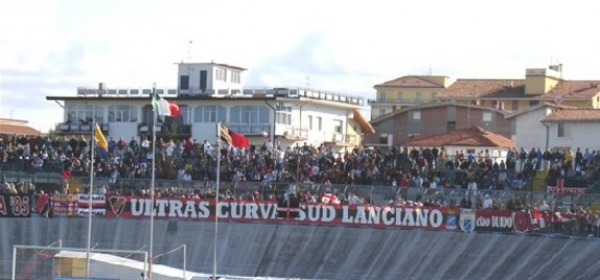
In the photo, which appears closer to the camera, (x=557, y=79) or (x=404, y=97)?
(x=557, y=79)

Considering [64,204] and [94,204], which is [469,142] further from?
[64,204]

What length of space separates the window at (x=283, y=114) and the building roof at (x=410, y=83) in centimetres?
5460

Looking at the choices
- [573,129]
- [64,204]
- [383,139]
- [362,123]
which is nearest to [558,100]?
[362,123]

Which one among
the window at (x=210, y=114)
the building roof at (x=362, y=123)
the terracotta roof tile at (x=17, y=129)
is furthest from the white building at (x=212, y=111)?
the terracotta roof tile at (x=17, y=129)

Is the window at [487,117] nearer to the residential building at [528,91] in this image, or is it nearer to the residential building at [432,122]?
the residential building at [432,122]

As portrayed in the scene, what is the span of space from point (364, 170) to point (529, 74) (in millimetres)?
55475

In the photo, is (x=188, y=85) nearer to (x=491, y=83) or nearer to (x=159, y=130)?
(x=159, y=130)

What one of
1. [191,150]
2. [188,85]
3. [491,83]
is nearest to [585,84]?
[491,83]

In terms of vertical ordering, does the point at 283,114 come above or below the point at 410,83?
below

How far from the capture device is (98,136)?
54344 millimetres

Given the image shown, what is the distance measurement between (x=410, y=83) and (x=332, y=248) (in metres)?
88.6

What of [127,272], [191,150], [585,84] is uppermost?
[585,84]

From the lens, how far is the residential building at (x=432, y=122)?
108938 millimetres

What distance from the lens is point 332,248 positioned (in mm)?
57938
